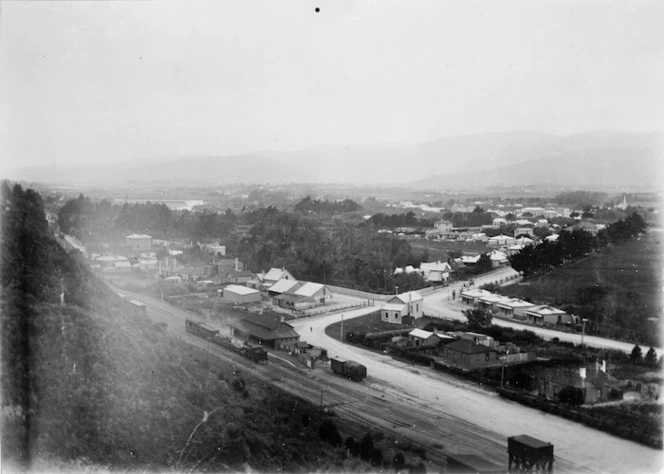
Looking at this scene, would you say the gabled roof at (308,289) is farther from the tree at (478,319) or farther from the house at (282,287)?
the tree at (478,319)

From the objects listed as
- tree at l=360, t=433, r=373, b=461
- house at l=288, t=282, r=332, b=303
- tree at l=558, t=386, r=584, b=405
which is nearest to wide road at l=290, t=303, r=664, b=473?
tree at l=558, t=386, r=584, b=405

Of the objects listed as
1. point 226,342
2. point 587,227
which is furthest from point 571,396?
point 587,227

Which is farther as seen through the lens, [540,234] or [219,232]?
[540,234]

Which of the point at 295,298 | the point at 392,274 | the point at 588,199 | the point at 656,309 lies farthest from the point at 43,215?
the point at 588,199

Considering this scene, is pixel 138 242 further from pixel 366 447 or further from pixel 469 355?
pixel 469 355

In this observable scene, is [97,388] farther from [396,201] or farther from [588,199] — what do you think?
[396,201]

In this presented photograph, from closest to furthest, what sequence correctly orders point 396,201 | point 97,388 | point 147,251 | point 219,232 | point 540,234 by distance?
point 97,388 < point 147,251 < point 219,232 < point 540,234 < point 396,201
